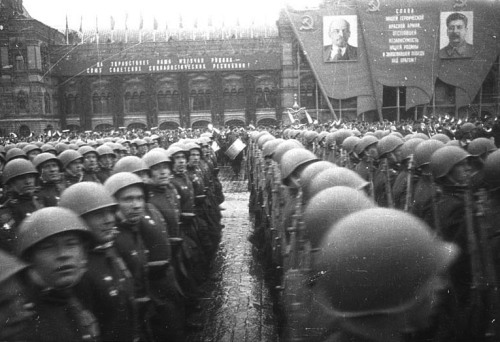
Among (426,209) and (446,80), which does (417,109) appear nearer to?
(446,80)

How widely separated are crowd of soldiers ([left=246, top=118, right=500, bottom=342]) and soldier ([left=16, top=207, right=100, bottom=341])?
1403mm

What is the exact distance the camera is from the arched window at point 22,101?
3892 centimetres

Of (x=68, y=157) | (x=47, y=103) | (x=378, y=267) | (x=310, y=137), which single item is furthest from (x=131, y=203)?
(x=47, y=103)

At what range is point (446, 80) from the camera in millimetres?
37000

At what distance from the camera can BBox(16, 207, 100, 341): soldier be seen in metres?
2.85

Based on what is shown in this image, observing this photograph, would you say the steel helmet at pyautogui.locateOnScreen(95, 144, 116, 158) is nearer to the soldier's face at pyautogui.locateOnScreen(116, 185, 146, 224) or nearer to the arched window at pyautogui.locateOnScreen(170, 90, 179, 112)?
the soldier's face at pyautogui.locateOnScreen(116, 185, 146, 224)

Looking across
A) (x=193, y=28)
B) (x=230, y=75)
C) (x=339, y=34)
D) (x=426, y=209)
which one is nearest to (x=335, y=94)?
(x=339, y=34)

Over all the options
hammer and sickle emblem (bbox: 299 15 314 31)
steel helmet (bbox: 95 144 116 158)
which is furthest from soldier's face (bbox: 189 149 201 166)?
hammer and sickle emblem (bbox: 299 15 314 31)

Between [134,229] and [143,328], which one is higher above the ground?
[134,229]

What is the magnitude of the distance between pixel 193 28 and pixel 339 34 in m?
19.0

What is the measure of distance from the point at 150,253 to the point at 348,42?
34.1 metres

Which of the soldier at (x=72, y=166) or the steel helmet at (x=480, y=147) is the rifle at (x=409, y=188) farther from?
the soldier at (x=72, y=166)

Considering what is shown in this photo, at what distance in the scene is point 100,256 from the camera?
147 inches

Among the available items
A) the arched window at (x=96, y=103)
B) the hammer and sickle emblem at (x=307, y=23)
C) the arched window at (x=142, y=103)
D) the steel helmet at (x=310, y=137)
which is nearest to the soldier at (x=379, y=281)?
the steel helmet at (x=310, y=137)
